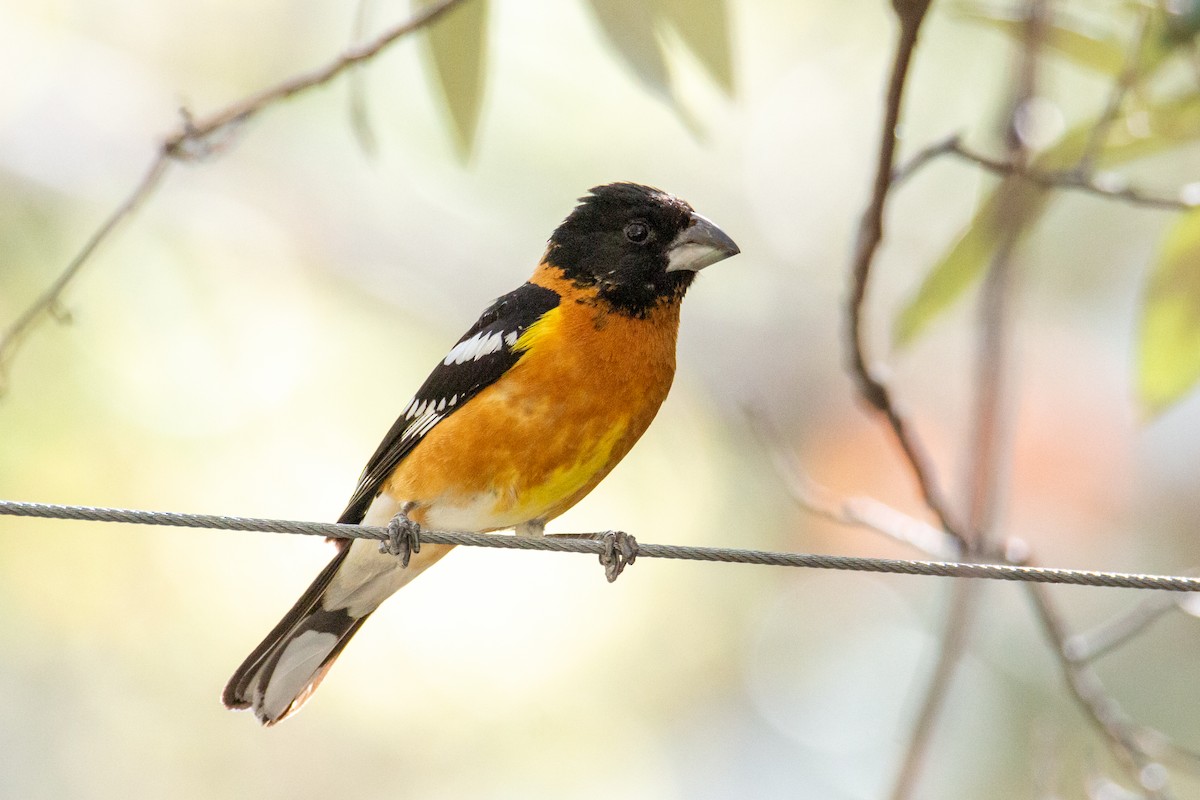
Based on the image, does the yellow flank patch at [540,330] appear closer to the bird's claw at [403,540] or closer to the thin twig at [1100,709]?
the bird's claw at [403,540]

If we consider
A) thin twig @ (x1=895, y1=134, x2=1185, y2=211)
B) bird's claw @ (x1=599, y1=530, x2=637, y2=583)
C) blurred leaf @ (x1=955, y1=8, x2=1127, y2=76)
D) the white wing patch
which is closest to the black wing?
the white wing patch

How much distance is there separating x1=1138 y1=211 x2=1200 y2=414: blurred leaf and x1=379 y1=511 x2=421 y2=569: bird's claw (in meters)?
2.01

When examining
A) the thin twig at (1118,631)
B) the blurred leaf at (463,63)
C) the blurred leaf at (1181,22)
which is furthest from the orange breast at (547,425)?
the blurred leaf at (1181,22)

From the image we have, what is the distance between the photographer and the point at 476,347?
399 cm

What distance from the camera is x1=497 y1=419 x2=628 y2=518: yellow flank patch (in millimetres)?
3766

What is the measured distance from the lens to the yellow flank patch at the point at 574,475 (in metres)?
3.77

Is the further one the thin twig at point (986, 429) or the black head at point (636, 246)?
the black head at point (636, 246)

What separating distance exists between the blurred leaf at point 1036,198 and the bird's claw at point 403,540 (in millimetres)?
1445

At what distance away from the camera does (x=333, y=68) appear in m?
3.53

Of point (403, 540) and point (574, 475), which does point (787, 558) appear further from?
point (403, 540)

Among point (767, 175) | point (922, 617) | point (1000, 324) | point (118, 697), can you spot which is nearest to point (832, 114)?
point (767, 175)

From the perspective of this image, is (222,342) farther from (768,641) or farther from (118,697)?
(768,641)

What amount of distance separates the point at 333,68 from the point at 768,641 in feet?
24.2

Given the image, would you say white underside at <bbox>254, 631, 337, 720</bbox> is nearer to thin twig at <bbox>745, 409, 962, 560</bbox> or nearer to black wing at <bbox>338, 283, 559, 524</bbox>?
black wing at <bbox>338, 283, 559, 524</bbox>
